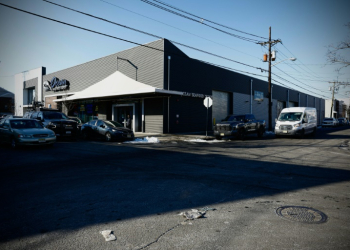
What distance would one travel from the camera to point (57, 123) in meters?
16.1

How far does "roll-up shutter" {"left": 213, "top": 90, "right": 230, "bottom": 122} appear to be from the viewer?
29.0 metres

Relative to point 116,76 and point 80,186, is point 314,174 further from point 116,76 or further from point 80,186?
point 116,76

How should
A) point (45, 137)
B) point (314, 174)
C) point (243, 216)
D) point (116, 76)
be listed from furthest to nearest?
1. point (116, 76)
2. point (45, 137)
3. point (314, 174)
4. point (243, 216)

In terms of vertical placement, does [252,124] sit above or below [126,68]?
below

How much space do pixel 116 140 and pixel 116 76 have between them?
38.0 ft

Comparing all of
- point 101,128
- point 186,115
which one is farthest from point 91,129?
point 186,115

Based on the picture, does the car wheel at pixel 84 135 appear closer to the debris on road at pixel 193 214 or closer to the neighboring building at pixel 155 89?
the neighboring building at pixel 155 89

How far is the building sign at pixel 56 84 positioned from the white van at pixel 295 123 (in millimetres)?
30436

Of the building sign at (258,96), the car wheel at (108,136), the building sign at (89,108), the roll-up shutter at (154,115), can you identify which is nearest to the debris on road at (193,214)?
the car wheel at (108,136)

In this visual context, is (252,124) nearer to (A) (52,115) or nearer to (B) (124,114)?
(B) (124,114)

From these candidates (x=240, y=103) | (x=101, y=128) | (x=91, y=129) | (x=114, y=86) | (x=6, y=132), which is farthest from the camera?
(x=240, y=103)

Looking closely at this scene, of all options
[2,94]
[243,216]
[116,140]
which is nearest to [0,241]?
[243,216]

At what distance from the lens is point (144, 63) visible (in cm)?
2409

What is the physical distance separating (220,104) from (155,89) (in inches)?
516
